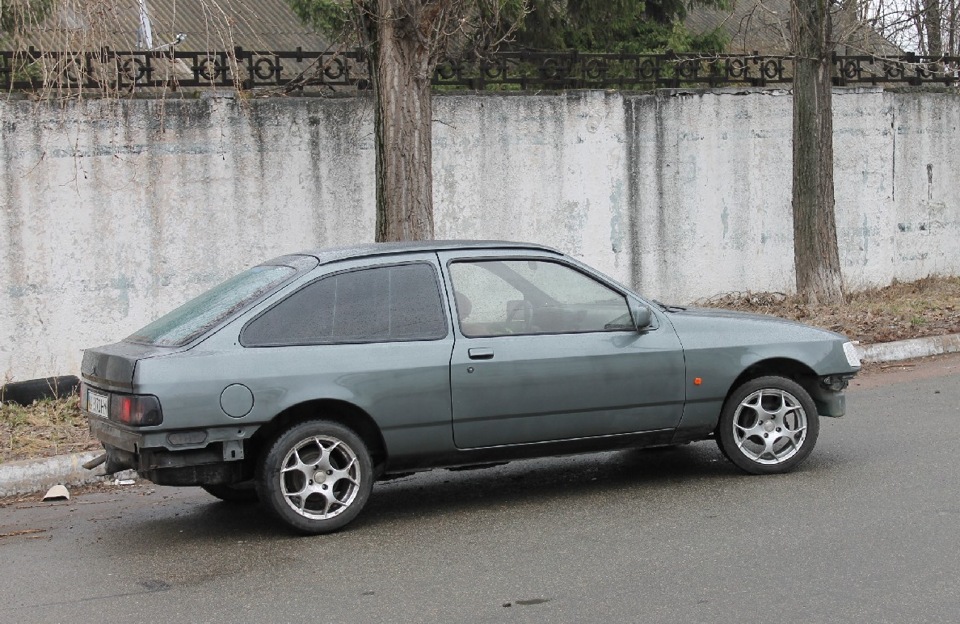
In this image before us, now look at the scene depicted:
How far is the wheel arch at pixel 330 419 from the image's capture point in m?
6.21

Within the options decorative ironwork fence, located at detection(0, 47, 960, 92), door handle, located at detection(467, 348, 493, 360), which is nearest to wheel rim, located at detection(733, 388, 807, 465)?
door handle, located at detection(467, 348, 493, 360)

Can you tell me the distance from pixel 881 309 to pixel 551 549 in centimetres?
837

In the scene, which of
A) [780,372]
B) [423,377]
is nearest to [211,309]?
[423,377]

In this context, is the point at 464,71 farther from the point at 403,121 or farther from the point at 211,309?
the point at 211,309

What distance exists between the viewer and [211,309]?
6430 millimetres

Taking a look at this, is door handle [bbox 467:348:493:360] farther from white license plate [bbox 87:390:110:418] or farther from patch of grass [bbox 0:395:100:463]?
patch of grass [bbox 0:395:100:463]

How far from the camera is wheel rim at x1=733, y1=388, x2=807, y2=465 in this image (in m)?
7.03

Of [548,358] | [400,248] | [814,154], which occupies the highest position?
[814,154]

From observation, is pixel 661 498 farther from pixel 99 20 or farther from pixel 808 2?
pixel 808 2

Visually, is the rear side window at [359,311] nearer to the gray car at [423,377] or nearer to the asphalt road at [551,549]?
the gray car at [423,377]

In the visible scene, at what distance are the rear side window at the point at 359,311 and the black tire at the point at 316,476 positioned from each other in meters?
0.51

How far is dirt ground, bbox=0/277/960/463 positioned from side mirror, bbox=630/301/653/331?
163 inches

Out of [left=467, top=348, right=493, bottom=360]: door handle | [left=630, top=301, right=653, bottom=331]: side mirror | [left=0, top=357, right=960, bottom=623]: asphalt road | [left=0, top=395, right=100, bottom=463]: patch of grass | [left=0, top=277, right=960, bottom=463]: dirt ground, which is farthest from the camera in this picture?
[left=0, top=277, right=960, bottom=463]: dirt ground

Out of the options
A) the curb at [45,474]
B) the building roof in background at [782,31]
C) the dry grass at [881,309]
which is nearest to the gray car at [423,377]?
the curb at [45,474]
